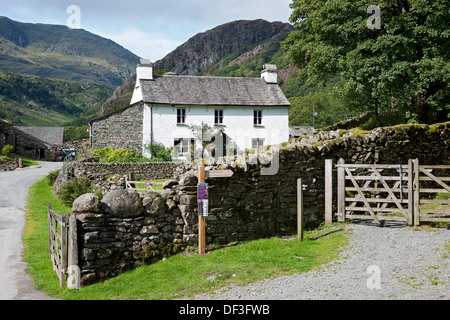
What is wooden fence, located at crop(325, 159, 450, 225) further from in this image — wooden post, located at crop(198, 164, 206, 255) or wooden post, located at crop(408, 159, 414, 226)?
wooden post, located at crop(198, 164, 206, 255)

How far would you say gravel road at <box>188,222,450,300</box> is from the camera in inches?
275

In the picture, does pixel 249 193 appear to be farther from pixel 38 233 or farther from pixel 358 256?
pixel 38 233

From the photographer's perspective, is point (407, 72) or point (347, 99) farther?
point (347, 99)

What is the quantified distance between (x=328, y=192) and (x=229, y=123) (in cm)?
2335

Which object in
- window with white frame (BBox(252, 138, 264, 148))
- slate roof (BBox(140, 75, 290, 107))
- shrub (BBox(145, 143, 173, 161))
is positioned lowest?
shrub (BBox(145, 143, 173, 161))

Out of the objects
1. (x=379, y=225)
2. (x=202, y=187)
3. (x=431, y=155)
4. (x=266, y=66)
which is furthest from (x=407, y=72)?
(x=266, y=66)

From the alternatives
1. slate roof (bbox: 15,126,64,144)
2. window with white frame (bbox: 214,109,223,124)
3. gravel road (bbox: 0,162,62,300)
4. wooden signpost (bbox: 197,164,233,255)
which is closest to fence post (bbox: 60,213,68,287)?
gravel road (bbox: 0,162,62,300)

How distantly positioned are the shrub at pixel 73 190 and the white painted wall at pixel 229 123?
44.0ft

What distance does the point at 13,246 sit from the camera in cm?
1214

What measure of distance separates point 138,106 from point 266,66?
529 inches

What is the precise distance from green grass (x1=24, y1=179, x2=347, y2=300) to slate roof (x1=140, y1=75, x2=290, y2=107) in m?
23.8

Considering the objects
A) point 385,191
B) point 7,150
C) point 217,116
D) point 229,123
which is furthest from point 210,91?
point 385,191

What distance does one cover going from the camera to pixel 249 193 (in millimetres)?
11203

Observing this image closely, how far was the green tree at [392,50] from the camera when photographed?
1794cm
